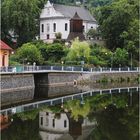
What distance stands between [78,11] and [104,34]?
1085 cm

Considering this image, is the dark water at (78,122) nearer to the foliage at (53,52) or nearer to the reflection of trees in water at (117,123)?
the reflection of trees in water at (117,123)

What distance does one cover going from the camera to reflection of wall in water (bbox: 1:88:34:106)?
130ft

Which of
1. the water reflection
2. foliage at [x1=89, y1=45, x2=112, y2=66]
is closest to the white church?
foliage at [x1=89, y1=45, x2=112, y2=66]

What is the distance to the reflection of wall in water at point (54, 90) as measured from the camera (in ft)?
156

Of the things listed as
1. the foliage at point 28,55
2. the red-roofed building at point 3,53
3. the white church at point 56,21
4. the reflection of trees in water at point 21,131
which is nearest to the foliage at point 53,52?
the foliage at point 28,55

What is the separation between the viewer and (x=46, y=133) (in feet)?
88.0

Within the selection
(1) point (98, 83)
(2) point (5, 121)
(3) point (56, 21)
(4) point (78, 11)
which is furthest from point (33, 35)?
(2) point (5, 121)

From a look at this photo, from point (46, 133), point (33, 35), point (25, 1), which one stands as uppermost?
point (25, 1)

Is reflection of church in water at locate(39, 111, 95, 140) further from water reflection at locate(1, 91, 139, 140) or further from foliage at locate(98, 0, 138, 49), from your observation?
foliage at locate(98, 0, 138, 49)

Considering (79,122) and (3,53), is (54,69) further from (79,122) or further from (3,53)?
(79,122)

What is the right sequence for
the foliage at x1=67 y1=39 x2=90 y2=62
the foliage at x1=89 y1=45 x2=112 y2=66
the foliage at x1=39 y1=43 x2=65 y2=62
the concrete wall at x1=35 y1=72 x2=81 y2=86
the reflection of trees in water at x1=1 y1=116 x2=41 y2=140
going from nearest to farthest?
the reflection of trees in water at x1=1 y1=116 x2=41 y2=140 → the concrete wall at x1=35 y1=72 x2=81 y2=86 → the foliage at x1=67 y1=39 x2=90 y2=62 → the foliage at x1=89 y1=45 x2=112 y2=66 → the foliage at x1=39 y1=43 x2=65 y2=62

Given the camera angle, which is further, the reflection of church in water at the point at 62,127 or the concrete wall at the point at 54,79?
the concrete wall at the point at 54,79

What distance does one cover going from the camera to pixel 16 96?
4325 cm

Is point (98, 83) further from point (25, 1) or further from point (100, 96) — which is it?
point (25, 1)
